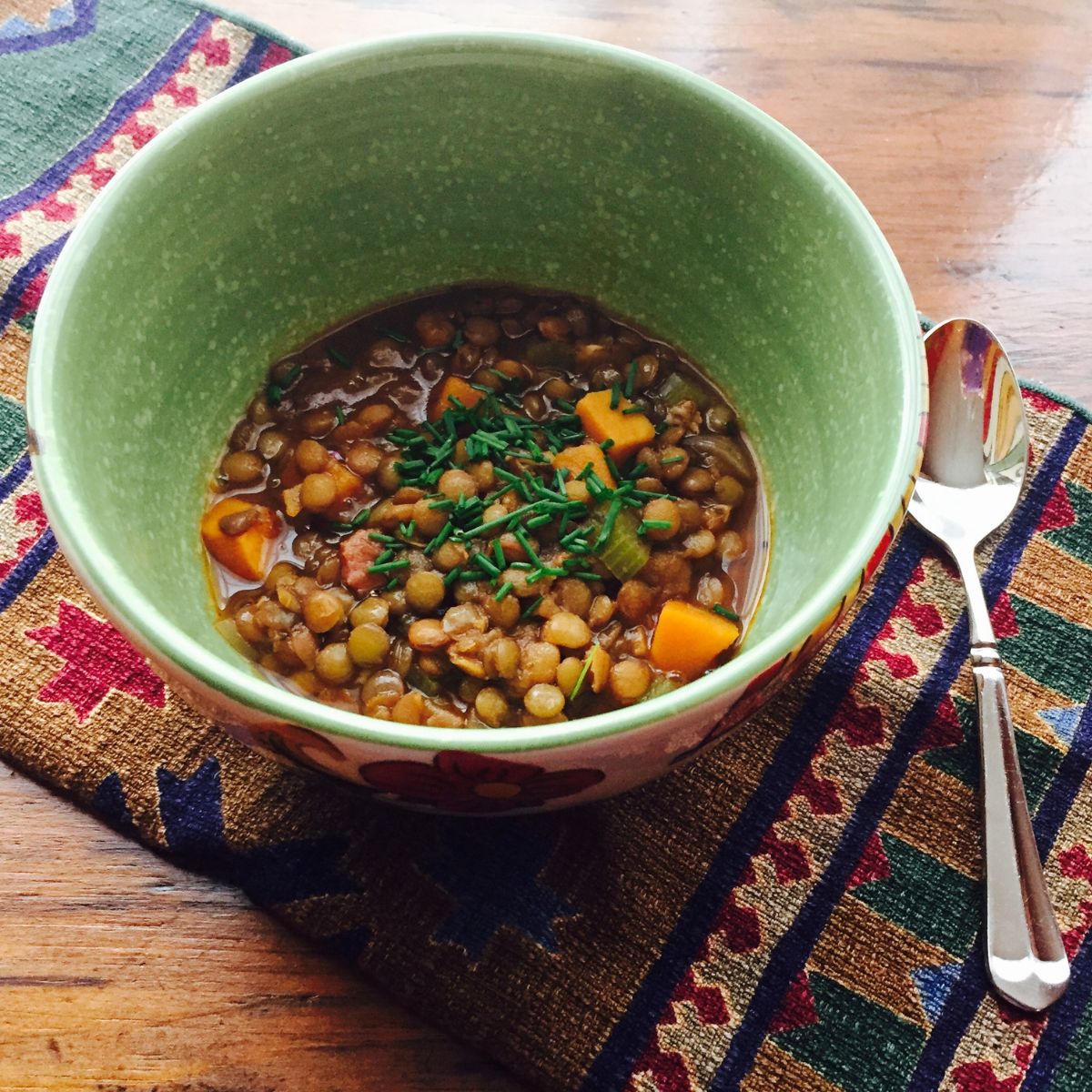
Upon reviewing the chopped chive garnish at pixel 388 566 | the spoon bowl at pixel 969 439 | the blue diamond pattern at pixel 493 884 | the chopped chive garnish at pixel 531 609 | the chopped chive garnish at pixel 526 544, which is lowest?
the blue diamond pattern at pixel 493 884

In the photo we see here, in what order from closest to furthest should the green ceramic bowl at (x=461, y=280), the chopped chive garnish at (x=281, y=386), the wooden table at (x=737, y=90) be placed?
the green ceramic bowl at (x=461, y=280) → the wooden table at (x=737, y=90) → the chopped chive garnish at (x=281, y=386)

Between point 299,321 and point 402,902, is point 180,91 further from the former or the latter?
point 402,902

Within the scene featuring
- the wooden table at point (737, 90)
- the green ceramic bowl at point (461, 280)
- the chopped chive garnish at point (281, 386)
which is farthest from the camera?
the chopped chive garnish at point (281, 386)

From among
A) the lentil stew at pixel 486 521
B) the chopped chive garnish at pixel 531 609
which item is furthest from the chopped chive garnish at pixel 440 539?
the chopped chive garnish at pixel 531 609

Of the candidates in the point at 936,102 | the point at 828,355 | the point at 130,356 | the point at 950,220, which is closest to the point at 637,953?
the point at 828,355

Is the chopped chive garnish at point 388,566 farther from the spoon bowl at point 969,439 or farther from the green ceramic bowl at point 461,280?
the spoon bowl at point 969,439

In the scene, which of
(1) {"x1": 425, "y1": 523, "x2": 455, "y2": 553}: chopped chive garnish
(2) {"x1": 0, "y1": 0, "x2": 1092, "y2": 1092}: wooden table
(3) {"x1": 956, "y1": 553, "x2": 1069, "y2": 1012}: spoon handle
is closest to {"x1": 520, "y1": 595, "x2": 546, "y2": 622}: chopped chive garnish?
(1) {"x1": 425, "y1": 523, "x2": 455, "y2": 553}: chopped chive garnish

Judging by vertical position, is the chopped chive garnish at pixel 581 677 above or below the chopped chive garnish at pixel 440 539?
below

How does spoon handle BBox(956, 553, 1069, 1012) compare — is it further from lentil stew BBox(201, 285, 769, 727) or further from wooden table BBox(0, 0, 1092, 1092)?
wooden table BBox(0, 0, 1092, 1092)
